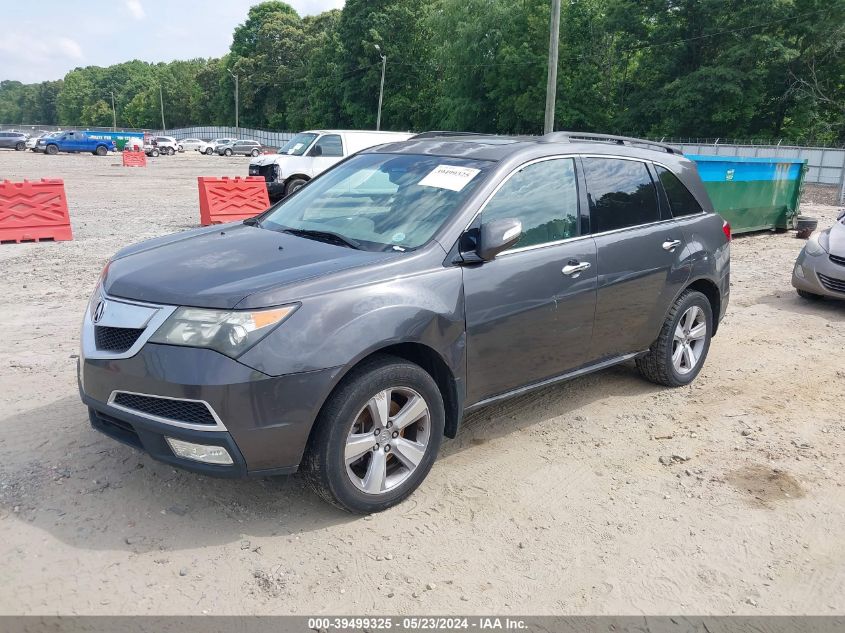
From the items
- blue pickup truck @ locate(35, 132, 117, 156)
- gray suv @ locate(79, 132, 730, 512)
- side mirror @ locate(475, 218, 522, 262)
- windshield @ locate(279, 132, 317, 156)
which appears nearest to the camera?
gray suv @ locate(79, 132, 730, 512)

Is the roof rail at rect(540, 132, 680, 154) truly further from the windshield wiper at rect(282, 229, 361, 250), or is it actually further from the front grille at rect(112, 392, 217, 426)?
the front grille at rect(112, 392, 217, 426)

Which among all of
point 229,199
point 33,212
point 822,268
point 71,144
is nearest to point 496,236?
point 822,268

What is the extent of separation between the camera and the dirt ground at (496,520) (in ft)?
9.53

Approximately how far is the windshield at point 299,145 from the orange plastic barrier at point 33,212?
7.03 meters

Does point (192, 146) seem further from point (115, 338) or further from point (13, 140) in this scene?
point (115, 338)

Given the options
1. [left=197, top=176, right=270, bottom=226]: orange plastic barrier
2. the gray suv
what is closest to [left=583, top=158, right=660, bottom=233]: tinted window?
the gray suv

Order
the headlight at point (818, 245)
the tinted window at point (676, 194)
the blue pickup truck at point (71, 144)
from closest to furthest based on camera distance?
the tinted window at point (676, 194), the headlight at point (818, 245), the blue pickup truck at point (71, 144)

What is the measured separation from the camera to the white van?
1717 cm

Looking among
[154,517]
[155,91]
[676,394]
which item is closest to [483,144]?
[676,394]

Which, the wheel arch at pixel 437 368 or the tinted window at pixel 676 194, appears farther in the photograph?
the tinted window at pixel 676 194

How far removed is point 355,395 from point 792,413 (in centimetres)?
350

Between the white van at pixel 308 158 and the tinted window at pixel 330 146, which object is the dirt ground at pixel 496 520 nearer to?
the white van at pixel 308 158

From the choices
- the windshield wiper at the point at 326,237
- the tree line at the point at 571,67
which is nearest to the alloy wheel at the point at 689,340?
the windshield wiper at the point at 326,237

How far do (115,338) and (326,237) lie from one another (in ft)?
4.06
